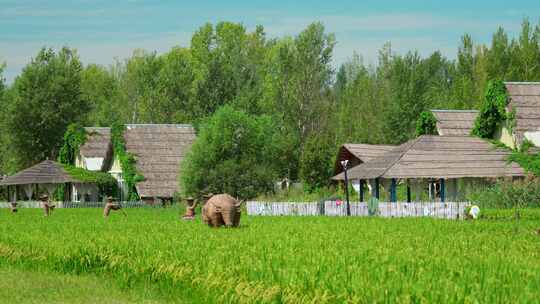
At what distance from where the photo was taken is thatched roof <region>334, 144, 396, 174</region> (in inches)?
2689

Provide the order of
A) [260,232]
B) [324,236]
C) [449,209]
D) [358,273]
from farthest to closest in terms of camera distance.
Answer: [449,209], [260,232], [324,236], [358,273]

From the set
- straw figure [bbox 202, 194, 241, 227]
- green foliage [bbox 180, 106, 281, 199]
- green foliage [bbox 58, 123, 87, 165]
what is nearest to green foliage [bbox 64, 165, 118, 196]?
green foliage [bbox 58, 123, 87, 165]

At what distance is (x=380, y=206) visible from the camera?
45.4 meters

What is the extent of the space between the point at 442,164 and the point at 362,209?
7069 mm

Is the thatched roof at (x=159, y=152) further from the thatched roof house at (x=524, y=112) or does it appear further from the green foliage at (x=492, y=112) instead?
the thatched roof house at (x=524, y=112)

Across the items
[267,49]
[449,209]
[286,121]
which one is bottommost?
[449,209]

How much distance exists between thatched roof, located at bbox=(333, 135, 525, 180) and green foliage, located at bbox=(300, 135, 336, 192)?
19.9 metres

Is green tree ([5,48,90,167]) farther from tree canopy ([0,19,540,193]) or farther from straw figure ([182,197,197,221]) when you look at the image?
straw figure ([182,197,197,221])

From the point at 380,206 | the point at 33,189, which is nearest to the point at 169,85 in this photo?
the point at 33,189

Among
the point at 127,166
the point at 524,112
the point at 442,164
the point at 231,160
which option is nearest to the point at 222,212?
the point at 442,164

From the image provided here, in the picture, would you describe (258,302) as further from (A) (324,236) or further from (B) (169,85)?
(B) (169,85)

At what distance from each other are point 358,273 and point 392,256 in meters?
3.61

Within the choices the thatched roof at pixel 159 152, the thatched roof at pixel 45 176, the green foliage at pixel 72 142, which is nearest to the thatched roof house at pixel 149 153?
the thatched roof at pixel 159 152

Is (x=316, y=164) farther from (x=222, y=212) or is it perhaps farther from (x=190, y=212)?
(x=222, y=212)
